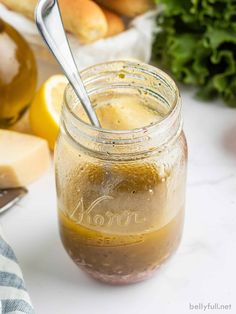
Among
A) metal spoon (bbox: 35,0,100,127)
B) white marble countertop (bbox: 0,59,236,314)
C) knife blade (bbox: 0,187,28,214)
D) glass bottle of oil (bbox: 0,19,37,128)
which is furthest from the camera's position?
glass bottle of oil (bbox: 0,19,37,128)

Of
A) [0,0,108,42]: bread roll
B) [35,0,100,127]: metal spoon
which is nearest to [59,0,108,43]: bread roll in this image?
[0,0,108,42]: bread roll

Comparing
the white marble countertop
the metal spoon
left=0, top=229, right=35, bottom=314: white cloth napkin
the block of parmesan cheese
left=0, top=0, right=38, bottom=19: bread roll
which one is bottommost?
the white marble countertop

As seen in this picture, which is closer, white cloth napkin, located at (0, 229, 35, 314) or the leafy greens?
white cloth napkin, located at (0, 229, 35, 314)

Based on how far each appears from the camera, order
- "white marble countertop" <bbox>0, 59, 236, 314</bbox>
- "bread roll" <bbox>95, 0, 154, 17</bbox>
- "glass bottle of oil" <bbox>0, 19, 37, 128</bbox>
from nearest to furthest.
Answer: "white marble countertop" <bbox>0, 59, 236, 314</bbox> → "glass bottle of oil" <bbox>0, 19, 37, 128</bbox> → "bread roll" <bbox>95, 0, 154, 17</bbox>

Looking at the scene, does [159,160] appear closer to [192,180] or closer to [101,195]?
[101,195]

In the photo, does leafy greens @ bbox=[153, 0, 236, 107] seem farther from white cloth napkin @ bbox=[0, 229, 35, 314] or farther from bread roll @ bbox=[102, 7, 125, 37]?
white cloth napkin @ bbox=[0, 229, 35, 314]

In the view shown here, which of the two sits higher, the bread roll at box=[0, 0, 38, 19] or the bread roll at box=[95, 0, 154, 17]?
the bread roll at box=[0, 0, 38, 19]
